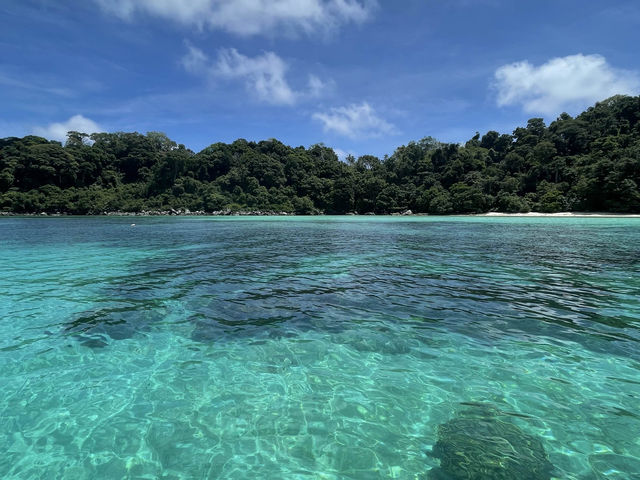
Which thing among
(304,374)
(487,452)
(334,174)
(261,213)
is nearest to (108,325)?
(304,374)

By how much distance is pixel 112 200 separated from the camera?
9762cm

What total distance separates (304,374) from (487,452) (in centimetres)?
267

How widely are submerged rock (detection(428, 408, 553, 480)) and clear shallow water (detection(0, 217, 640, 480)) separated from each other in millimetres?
147

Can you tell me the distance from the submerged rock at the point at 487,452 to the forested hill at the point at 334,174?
7097cm

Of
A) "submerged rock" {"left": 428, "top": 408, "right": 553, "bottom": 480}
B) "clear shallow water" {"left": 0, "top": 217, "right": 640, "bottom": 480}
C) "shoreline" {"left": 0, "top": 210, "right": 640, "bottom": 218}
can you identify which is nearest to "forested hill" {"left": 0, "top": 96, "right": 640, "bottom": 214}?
"shoreline" {"left": 0, "top": 210, "right": 640, "bottom": 218}

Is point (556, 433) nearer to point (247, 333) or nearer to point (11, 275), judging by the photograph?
point (247, 333)

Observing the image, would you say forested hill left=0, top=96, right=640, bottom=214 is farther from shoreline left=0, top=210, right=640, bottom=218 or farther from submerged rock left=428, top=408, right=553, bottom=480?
submerged rock left=428, top=408, right=553, bottom=480

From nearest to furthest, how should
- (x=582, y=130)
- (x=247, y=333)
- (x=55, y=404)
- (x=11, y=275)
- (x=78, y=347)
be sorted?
1. (x=55, y=404)
2. (x=78, y=347)
3. (x=247, y=333)
4. (x=11, y=275)
5. (x=582, y=130)

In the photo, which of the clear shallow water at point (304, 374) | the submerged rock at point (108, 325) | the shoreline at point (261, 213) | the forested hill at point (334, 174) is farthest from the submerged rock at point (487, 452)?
the forested hill at point (334, 174)

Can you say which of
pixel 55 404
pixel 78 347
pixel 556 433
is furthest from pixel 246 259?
pixel 556 433

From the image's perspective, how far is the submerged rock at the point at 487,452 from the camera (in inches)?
123

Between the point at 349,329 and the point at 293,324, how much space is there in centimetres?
126

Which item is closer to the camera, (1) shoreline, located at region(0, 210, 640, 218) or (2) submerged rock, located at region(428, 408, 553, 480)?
(2) submerged rock, located at region(428, 408, 553, 480)

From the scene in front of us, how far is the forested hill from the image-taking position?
71812 mm
